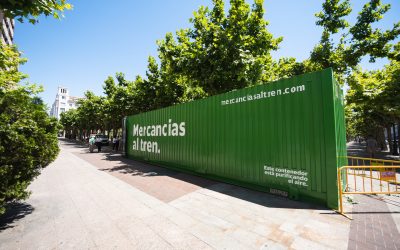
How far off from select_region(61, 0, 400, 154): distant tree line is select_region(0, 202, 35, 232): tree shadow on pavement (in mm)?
9539

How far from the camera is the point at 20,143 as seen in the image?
416 cm

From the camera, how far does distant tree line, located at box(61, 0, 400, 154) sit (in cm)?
1138

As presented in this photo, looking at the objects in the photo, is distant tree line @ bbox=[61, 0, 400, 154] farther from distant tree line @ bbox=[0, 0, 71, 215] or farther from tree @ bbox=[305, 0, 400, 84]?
distant tree line @ bbox=[0, 0, 71, 215]

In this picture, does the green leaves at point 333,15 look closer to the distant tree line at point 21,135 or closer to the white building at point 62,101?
the distant tree line at point 21,135

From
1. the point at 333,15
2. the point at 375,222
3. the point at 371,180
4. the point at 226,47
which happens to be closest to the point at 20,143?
the point at 375,222

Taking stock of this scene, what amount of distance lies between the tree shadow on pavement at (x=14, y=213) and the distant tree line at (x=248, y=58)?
9.54 meters

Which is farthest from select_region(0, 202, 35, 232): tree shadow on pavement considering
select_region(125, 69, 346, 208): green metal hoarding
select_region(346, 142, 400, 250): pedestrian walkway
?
select_region(346, 142, 400, 250): pedestrian walkway

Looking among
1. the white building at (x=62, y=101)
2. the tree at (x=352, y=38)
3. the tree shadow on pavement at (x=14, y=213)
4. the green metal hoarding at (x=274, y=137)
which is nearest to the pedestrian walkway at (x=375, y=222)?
the green metal hoarding at (x=274, y=137)

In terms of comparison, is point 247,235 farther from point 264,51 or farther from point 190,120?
point 264,51

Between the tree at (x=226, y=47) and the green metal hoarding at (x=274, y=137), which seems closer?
the green metal hoarding at (x=274, y=137)

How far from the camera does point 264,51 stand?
479 inches

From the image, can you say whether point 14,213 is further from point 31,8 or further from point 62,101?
point 62,101

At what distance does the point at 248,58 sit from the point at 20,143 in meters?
10.4

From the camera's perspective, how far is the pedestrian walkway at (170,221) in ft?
12.1
